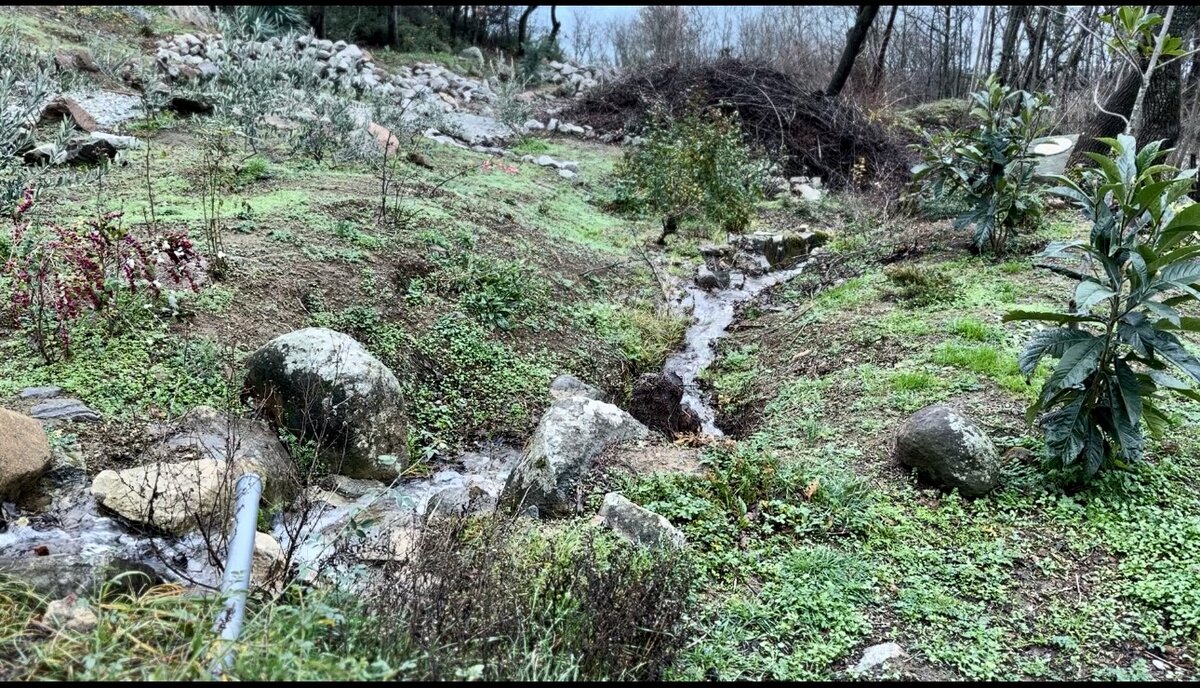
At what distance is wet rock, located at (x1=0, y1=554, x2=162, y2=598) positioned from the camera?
2.37 meters

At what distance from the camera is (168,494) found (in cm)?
299

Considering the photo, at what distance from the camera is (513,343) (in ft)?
18.2

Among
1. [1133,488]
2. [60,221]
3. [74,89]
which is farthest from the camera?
[74,89]

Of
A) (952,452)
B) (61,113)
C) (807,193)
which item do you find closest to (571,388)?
(952,452)

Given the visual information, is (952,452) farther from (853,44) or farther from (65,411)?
(853,44)

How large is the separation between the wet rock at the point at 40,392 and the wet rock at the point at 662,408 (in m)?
3.27

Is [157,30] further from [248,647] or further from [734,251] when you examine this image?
[248,647]

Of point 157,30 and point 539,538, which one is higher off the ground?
point 157,30

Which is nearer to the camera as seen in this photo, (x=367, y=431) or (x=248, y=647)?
(x=248, y=647)

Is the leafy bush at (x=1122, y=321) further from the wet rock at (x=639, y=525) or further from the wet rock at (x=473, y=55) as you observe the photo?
the wet rock at (x=473, y=55)

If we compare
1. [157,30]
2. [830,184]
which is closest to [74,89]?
[157,30]

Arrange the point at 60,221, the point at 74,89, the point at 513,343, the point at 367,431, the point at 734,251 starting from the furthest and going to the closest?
the point at 734,251 < the point at 74,89 < the point at 513,343 < the point at 60,221 < the point at 367,431

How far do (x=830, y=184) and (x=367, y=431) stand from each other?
9.95 m

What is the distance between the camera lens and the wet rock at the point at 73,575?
237cm
